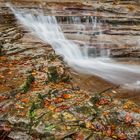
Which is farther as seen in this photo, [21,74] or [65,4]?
[65,4]

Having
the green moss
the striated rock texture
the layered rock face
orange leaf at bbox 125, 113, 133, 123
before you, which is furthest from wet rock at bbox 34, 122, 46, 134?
the layered rock face

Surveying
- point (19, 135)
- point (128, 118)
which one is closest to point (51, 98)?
point (19, 135)

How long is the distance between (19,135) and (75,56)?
663 centimetres

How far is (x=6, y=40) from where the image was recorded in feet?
32.0

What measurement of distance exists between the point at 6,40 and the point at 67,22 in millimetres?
3836

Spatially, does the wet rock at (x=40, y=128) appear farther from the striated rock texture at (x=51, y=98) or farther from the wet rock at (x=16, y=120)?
the wet rock at (x=16, y=120)

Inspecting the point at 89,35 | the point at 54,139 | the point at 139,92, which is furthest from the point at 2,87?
the point at 89,35

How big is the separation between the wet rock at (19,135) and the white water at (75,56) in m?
4.23

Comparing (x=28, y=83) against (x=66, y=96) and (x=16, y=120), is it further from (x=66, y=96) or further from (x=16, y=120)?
(x=16, y=120)

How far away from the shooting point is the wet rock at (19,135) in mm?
4699

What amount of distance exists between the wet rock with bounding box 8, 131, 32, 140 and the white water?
4.23 meters

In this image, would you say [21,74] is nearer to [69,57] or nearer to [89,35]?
[69,57]

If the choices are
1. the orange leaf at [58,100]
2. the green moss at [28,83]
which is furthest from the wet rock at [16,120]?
the green moss at [28,83]

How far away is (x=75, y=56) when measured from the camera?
36.5ft
